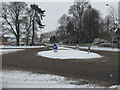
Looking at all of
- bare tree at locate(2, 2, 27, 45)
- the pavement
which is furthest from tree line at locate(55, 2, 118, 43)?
the pavement

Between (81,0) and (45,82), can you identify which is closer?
(45,82)

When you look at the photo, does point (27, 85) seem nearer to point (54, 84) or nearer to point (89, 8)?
point (54, 84)

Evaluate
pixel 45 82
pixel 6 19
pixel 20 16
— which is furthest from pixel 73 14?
pixel 45 82

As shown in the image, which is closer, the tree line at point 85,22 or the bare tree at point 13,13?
the bare tree at point 13,13

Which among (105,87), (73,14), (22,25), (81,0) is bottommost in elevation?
(105,87)

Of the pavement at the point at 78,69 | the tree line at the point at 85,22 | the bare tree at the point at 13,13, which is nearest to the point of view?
the pavement at the point at 78,69

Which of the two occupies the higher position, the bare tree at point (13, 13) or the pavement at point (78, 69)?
the bare tree at point (13, 13)

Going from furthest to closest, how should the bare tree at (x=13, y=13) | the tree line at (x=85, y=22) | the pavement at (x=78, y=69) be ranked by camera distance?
1. the tree line at (x=85, y=22)
2. the bare tree at (x=13, y=13)
3. the pavement at (x=78, y=69)

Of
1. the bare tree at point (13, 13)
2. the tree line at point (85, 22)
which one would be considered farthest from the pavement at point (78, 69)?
the tree line at point (85, 22)

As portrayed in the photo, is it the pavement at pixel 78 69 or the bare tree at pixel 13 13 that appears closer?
the pavement at pixel 78 69

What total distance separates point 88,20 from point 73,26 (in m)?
7.41

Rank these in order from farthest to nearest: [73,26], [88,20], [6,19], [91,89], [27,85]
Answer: [73,26], [88,20], [6,19], [27,85], [91,89]

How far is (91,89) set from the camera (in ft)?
13.2

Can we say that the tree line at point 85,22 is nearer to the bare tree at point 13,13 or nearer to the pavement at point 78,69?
the bare tree at point 13,13
